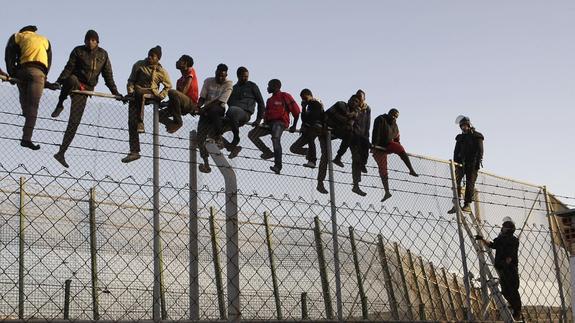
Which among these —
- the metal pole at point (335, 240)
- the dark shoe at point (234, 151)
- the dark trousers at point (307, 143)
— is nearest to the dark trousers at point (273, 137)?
the dark trousers at point (307, 143)

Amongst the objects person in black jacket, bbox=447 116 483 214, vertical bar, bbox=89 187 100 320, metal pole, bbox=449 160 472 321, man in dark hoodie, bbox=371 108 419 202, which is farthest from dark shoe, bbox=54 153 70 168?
person in black jacket, bbox=447 116 483 214

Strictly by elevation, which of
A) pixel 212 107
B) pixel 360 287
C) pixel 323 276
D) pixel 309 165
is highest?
pixel 212 107

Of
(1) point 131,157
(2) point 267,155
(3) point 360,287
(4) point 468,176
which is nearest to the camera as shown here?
(1) point 131,157

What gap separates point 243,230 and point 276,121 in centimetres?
116

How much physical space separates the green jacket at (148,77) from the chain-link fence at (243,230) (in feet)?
3.71

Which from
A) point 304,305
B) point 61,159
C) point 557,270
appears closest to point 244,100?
point 304,305

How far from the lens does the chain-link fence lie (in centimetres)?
551

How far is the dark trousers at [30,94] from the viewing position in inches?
223

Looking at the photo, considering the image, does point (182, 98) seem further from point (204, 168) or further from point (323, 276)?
point (323, 276)

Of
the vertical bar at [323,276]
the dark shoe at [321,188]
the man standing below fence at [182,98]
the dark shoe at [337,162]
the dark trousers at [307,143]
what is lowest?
the vertical bar at [323,276]

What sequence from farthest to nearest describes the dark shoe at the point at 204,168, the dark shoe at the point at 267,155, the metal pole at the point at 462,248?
1. the metal pole at the point at 462,248
2. the dark shoe at the point at 267,155
3. the dark shoe at the point at 204,168

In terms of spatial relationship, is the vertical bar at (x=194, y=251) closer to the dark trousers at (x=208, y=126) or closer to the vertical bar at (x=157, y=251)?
the vertical bar at (x=157, y=251)

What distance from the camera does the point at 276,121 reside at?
7.93 meters

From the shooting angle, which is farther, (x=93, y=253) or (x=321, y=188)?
(x=321, y=188)
